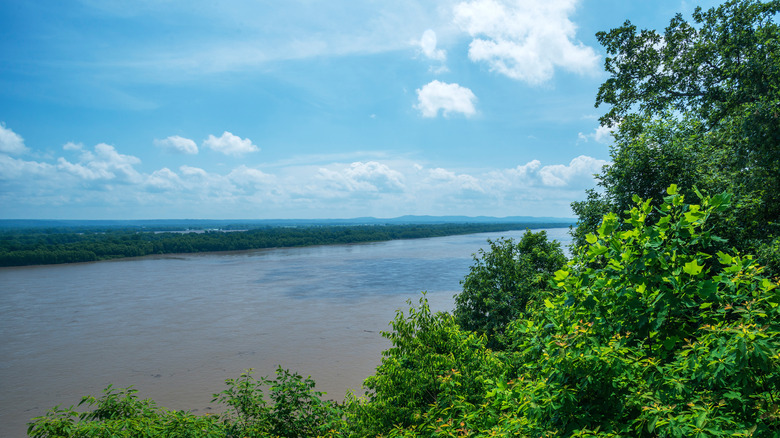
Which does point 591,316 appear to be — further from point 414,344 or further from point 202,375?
point 202,375

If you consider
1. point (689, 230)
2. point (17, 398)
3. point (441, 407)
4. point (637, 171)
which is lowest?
point (17, 398)

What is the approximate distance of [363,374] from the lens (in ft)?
60.7

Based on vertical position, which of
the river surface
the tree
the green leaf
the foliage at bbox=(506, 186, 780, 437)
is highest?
the tree

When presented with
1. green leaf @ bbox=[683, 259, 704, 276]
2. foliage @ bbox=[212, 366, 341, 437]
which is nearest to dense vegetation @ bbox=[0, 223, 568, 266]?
foliage @ bbox=[212, 366, 341, 437]

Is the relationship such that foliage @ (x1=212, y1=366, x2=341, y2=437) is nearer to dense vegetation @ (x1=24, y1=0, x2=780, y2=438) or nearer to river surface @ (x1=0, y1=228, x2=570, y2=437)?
dense vegetation @ (x1=24, y1=0, x2=780, y2=438)

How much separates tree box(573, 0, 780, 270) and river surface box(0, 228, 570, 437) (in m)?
13.3

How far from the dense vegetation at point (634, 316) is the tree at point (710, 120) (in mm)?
40

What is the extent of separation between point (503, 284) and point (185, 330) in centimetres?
1985

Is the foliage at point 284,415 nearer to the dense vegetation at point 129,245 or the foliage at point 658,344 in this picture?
the foliage at point 658,344

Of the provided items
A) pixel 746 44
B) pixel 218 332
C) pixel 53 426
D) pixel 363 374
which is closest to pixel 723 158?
pixel 746 44

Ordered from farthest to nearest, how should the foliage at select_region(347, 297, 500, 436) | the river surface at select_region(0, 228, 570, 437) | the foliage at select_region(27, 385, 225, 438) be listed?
1. the river surface at select_region(0, 228, 570, 437)
2. the foliage at select_region(347, 297, 500, 436)
3. the foliage at select_region(27, 385, 225, 438)

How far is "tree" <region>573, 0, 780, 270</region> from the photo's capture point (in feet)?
28.0

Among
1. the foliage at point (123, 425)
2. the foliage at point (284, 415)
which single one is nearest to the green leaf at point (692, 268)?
the foliage at point (284, 415)

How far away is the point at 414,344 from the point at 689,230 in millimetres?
5313
